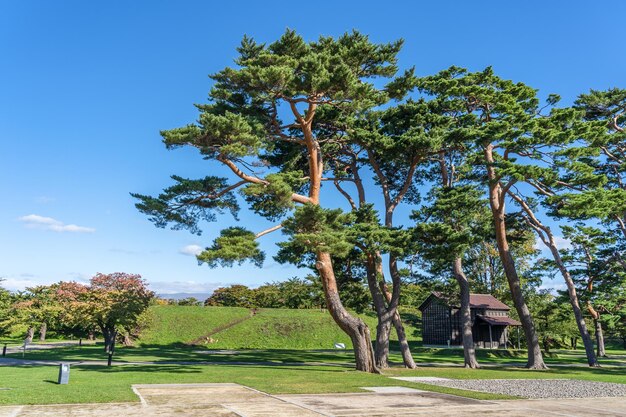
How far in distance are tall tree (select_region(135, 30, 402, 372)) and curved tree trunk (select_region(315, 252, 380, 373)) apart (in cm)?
4

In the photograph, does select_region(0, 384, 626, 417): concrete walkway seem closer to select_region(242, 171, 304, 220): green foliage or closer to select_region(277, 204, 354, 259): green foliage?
select_region(277, 204, 354, 259): green foliage

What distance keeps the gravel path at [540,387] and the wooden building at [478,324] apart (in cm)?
2897

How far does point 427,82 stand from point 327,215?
1065cm

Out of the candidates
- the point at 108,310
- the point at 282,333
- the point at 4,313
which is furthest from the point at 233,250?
the point at 282,333

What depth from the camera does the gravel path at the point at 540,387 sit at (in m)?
14.7

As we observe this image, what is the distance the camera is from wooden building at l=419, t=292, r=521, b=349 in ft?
156

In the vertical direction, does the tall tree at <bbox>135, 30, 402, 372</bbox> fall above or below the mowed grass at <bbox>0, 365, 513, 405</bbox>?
above

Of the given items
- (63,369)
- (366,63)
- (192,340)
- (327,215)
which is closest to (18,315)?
(192,340)

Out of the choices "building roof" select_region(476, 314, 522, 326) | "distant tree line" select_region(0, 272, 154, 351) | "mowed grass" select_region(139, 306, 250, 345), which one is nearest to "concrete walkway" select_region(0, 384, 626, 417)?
"distant tree line" select_region(0, 272, 154, 351)

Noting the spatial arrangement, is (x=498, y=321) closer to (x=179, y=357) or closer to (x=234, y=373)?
(x=179, y=357)

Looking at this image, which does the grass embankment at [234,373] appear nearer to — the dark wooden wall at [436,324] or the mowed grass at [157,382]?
the mowed grass at [157,382]

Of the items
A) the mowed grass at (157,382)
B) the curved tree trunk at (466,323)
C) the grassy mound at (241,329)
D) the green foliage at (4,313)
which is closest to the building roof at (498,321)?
the grassy mound at (241,329)

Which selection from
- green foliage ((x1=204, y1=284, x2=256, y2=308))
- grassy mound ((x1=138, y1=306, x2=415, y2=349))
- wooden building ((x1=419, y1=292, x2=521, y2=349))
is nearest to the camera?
grassy mound ((x1=138, y1=306, x2=415, y2=349))

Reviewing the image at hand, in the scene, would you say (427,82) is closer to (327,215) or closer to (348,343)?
(327,215)
